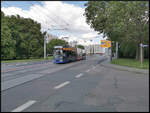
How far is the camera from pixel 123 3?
621 inches

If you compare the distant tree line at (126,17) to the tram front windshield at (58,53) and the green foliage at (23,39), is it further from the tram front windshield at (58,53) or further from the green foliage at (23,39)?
the green foliage at (23,39)

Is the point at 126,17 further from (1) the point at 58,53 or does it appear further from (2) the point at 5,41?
(2) the point at 5,41

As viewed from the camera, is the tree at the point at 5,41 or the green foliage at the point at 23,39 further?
the green foliage at the point at 23,39

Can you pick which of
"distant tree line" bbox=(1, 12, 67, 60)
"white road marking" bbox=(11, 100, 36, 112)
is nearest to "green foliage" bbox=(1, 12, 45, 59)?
"distant tree line" bbox=(1, 12, 67, 60)

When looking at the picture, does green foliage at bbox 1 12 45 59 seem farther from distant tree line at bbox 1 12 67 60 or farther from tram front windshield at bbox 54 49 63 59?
tram front windshield at bbox 54 49 63 59

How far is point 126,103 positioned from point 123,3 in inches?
535

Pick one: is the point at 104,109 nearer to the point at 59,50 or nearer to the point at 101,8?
the point at 59,50

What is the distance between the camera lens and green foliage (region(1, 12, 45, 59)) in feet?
133

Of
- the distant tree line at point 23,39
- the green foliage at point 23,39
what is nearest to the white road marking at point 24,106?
the distant tree line at point 23,39

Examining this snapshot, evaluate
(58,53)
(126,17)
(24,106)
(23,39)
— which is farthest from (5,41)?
(24,106)

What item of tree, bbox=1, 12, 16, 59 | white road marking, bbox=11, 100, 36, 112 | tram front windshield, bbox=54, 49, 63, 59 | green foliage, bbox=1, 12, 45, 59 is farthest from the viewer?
green foliage, bbox=1, 12, 45, 59

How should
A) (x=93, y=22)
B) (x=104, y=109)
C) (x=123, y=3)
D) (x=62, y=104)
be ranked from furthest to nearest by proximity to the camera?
(x=93, y=22) → (x=123, y=3) → (x=62, y=104) → (x=104, y=109)

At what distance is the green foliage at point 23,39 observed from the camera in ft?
133

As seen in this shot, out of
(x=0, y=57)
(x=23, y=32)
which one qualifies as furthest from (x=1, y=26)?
(x=23, y=32)
